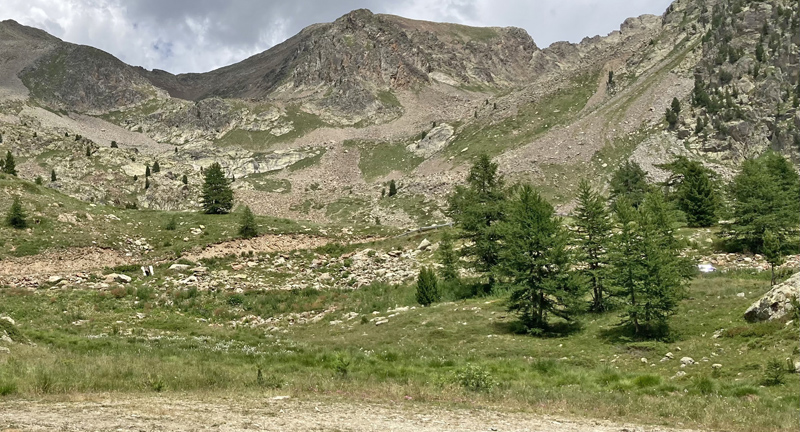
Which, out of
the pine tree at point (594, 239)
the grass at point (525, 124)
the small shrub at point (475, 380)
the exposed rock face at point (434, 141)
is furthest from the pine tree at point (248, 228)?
the exposed rock face at point (434, 141)

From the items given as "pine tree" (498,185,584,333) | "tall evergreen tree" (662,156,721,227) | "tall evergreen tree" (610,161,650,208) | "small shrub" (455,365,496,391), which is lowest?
"small shrub" (455,365,496,391)

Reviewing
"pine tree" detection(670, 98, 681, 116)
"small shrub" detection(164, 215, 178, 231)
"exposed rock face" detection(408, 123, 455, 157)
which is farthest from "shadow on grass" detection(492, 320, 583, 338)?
"exposed rock face" detection(408, 123, 455, 157)

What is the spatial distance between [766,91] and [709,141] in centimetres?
1651

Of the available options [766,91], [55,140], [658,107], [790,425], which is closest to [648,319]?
[790,425]

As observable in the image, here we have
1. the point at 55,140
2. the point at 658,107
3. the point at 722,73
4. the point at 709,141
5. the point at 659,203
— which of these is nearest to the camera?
the point at 659,203

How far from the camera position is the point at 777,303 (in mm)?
20375

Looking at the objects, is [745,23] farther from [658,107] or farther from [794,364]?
[794,364]

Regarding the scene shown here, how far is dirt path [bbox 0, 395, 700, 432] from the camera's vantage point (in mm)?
8461

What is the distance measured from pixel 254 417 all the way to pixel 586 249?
24537 millimetres

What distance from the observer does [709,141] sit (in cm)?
9775

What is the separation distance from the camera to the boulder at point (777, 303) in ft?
65.6

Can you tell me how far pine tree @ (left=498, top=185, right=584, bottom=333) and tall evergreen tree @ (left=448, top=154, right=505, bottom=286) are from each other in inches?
215

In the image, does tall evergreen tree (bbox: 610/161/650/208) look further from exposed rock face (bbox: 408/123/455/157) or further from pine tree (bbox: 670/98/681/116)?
exposed rock face (bbox: 408/123/455/157)

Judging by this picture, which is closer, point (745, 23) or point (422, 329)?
point (422, 329)
